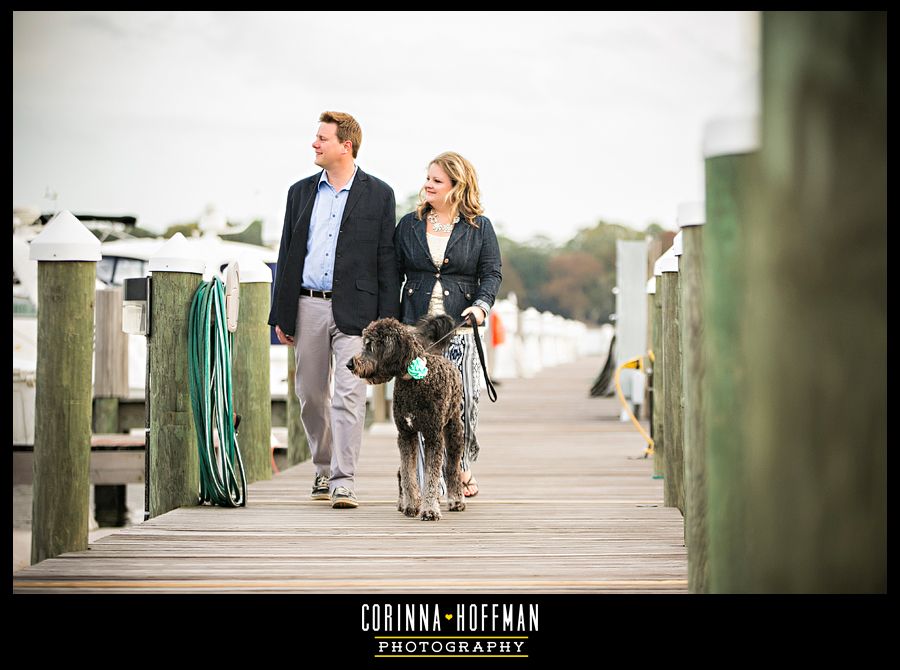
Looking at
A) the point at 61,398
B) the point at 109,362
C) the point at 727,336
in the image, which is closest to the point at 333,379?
the point at 61,398

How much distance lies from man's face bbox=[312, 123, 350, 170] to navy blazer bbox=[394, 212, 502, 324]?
0.51 meters

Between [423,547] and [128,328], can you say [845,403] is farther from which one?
[128,328]

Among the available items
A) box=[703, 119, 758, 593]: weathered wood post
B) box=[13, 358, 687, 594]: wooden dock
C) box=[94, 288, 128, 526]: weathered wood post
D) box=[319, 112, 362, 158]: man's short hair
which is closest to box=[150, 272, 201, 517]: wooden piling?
box=[13, 358, 687, 594]: wooden dock

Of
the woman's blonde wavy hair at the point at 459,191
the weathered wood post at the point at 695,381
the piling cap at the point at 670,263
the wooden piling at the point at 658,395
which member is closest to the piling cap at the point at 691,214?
the weathered wood post at the point at 695,381

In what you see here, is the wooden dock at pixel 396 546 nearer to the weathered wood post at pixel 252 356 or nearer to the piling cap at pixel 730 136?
the weathered wood post at pixel 252 356

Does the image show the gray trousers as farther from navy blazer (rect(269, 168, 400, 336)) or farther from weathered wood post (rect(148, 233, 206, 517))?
weathered wood post (rect(148, 233, 206, 517))

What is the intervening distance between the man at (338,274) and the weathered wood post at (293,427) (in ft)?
8.18

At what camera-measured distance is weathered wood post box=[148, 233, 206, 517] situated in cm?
552

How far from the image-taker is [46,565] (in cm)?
416

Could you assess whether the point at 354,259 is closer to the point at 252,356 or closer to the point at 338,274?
the point at 338,274

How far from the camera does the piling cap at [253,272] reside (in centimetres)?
703

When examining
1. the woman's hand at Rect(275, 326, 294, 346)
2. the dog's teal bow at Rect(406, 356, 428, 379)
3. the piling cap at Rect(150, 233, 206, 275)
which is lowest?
the dog's teal bow at Rect(406, 356, 428, 379)

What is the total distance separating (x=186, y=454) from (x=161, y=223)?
58004mm

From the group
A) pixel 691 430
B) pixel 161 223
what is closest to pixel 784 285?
pixel 691 430
